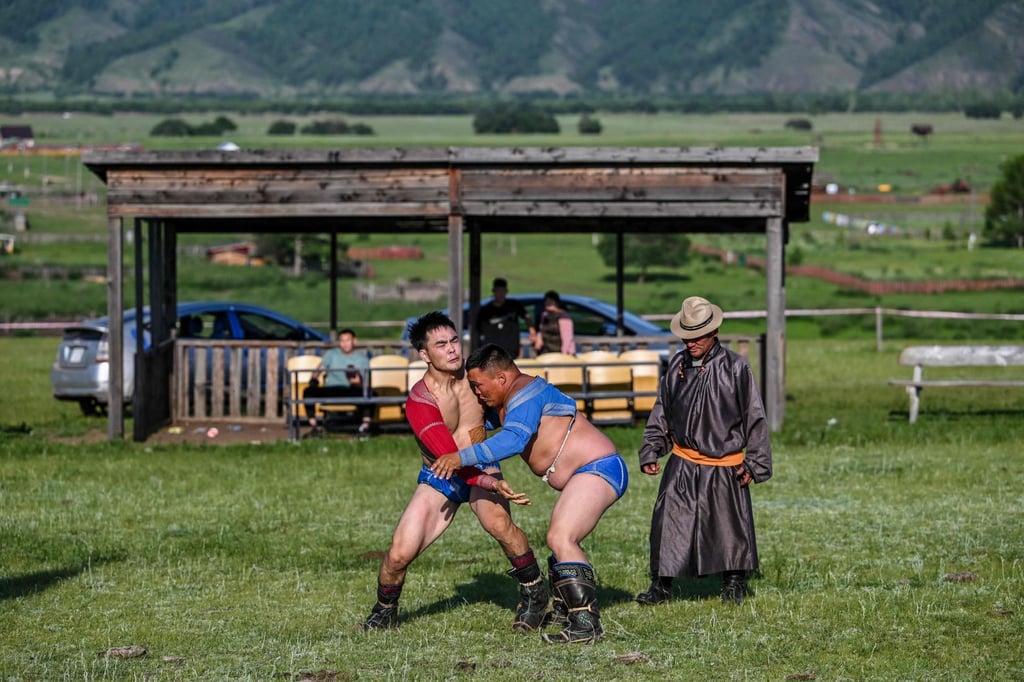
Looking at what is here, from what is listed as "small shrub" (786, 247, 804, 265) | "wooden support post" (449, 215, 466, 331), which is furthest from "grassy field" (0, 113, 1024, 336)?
"wooden support post" (449, 215, 466, 331)

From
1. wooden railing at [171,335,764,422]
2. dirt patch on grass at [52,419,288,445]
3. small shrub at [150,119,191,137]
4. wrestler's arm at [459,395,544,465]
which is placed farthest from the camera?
small shrub at [150,119,191,137]

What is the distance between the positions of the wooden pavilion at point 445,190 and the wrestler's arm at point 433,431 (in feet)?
31.3

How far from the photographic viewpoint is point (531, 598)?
8.70m

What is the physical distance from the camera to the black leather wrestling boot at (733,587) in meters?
9.36

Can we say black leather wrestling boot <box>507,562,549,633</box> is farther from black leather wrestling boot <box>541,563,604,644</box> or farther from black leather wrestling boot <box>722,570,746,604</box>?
black leather wrestling boot <box>722,570,746,604</box>

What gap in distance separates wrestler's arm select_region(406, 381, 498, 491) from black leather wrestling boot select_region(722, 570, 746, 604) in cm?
179

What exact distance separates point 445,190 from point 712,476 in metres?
9.77

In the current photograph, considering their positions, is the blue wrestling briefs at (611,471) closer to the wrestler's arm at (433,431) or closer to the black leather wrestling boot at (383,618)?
the wrestler's arm at (433,431)

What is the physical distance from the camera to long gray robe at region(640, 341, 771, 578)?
29.9 ft

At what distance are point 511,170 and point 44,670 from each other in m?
11.2

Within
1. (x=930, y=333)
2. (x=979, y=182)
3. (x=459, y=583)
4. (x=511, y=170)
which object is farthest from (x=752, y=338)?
(x=979, y=182)

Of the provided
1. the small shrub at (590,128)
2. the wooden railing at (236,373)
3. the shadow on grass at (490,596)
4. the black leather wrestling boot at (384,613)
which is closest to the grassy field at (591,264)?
the wooden railing at (236,373)

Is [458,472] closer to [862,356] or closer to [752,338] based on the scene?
[752,338]

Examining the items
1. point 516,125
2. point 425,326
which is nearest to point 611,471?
point 425,326
